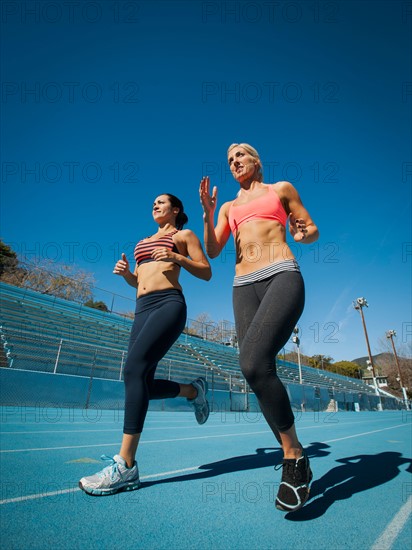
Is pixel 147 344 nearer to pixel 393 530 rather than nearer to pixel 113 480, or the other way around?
pixel 113 480

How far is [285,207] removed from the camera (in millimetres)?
2182

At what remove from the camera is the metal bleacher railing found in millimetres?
11047

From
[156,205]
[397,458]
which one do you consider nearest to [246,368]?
[156,205]

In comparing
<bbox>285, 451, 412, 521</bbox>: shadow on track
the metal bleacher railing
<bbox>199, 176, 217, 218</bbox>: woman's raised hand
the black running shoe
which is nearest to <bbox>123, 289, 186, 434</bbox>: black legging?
<bbox>199, 176, 217, 218</bbox>: woman's raised hand

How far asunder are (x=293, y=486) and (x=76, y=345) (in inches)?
528

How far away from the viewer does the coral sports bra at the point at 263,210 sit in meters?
2.07

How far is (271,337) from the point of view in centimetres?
168

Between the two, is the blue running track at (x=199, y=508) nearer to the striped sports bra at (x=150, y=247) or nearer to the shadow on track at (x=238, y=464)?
the shadow on track at (x=238, y=464)

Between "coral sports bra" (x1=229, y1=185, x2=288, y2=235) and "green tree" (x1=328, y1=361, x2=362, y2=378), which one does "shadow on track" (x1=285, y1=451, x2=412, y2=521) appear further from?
"green tree" (x1=328, y1=361, x2=362, y2=378)

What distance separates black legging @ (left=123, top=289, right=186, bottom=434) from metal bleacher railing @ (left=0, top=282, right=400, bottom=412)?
844 cm

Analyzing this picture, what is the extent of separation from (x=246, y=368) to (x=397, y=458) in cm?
299

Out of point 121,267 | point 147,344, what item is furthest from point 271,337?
point 121,267

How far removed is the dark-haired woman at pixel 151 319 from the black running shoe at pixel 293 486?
0.90 meters

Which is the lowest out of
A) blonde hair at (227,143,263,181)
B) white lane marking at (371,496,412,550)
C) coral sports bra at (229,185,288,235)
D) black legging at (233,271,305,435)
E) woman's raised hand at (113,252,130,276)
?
white lane marking at (371,496,412,550)
